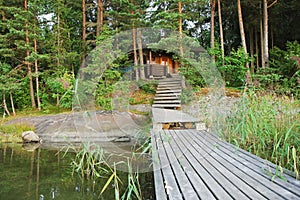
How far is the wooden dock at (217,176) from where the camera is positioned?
1.72m

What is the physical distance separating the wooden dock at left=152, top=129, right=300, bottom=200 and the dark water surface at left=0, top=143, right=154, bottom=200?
24.6 inches

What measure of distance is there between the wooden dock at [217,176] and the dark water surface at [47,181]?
62 cm

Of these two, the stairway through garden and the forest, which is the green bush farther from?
the forest

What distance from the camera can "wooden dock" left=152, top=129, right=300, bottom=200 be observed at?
1725 mm

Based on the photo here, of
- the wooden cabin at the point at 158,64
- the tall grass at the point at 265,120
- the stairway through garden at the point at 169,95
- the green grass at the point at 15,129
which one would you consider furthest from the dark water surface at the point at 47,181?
the wooden cabin at the point at 158,64

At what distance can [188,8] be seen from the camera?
9.21 m

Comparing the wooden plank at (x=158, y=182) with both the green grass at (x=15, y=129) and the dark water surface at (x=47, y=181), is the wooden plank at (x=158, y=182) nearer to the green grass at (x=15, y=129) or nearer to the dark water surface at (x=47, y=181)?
the dark water surface at (x=47, y=181)

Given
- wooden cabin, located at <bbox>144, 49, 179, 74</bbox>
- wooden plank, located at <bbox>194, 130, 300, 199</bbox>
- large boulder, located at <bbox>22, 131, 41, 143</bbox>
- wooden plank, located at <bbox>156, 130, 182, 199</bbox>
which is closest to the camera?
wooden plank, located at <bbox>194, 130, 300, 199</bbox>

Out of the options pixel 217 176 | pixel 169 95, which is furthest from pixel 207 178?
pixel 169 95

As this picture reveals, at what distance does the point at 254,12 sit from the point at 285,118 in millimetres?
9633

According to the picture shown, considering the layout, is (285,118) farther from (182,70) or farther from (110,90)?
(110,90)

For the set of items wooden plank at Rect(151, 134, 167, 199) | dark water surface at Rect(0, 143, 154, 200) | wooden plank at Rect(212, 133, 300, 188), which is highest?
wooden plank at Rect(212, 133, 300, 188)

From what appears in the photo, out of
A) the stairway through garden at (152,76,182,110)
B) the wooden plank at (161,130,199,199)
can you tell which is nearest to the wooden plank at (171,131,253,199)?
the wooden plank at (161,130,199,199)

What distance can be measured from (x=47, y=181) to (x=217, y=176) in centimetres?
244
